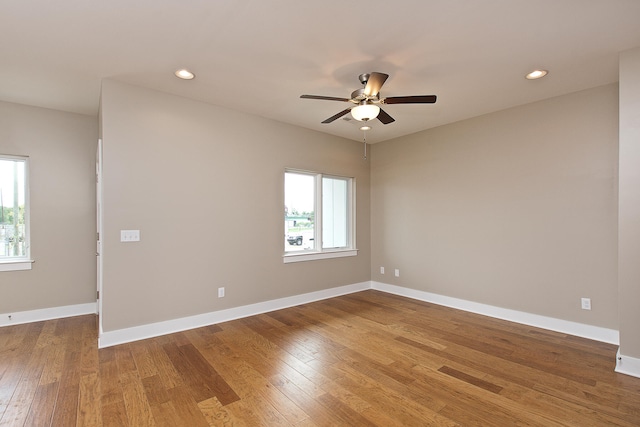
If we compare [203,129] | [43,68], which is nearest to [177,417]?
[203,129]

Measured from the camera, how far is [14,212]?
3.87m

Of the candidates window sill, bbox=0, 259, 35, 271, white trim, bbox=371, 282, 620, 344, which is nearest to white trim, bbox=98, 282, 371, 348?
white trim, bbox=371, 282, 620, 344

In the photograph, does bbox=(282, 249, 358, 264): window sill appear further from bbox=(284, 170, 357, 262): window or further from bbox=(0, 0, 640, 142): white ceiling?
bbox=(0, 0, 640, 142): white ceiling

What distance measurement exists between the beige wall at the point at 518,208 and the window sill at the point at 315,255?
0.82m

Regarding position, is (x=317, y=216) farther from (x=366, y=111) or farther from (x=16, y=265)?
(x=16, y=265)

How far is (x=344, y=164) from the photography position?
5.38 meters

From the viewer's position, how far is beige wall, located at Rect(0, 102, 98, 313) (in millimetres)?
3789

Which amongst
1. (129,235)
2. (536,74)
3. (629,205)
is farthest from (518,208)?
(129,235)

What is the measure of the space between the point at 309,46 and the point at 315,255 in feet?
10.4

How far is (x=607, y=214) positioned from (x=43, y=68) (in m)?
5.92

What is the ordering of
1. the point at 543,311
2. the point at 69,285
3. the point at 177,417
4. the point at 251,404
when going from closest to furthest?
1. the point at 177,417
2. the point at 251,404
3. the point at 543,311
4. the point at 69,285

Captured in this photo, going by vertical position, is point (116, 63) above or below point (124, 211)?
above

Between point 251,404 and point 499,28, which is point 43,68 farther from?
point 499,28

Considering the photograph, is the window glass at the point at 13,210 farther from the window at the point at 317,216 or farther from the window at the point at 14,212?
the window at the point at 317,216
